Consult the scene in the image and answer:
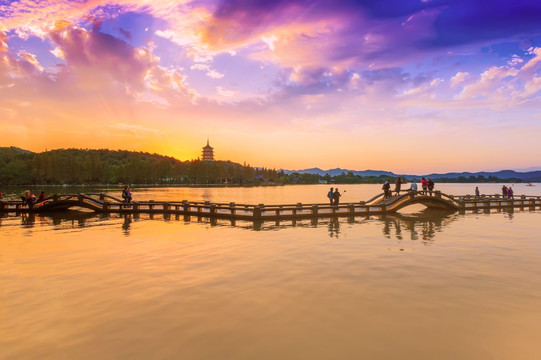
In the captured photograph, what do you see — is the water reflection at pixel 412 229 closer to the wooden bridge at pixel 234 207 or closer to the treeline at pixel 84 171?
the wooden bridge at pixel 234 207

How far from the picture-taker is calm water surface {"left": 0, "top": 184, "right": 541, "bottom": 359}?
20.2 feet

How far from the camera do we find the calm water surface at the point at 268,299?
20.2ft

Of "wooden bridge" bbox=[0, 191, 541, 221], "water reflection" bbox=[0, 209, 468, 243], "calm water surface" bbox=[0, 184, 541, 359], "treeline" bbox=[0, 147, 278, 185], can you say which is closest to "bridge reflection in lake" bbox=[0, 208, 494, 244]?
"water reflection" bbox=[0, 209, 468, 243]

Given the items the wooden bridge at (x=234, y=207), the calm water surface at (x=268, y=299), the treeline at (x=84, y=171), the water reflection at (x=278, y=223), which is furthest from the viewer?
the treeline at (x=84, y=171)

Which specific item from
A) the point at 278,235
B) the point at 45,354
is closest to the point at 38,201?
the point at 278,235

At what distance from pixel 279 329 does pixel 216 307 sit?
1925mm

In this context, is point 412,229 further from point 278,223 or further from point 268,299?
point 268,299

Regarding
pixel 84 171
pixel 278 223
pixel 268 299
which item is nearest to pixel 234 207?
pixel 278 223

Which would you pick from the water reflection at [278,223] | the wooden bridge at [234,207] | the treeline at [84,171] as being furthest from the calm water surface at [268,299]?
the treeline at [84,171]

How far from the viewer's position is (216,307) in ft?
26.1

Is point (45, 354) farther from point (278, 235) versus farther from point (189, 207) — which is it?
point (189, 207)

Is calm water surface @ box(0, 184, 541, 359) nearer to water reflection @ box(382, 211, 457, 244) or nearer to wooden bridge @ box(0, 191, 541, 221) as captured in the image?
water reflection @ box(382, 211, 457, 244)

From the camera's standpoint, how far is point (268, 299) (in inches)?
334

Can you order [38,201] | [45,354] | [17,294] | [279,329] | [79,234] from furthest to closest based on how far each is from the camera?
[38,201]
[79,234]
[17,294]
[279,329]
[45,354]
